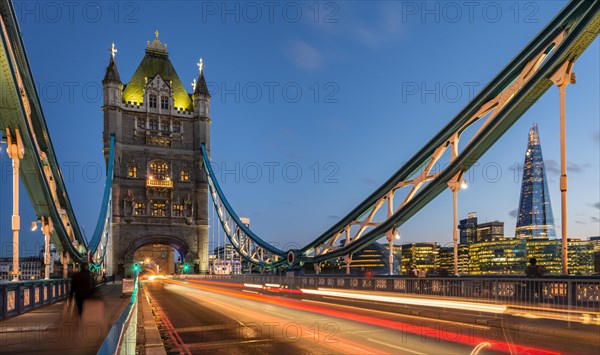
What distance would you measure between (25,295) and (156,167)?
6258 centimetres

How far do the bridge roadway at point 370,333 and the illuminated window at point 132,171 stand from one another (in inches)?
2419

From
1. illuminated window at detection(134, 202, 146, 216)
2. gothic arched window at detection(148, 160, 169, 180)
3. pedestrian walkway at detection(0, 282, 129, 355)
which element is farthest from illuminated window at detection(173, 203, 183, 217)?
pedestrian walkway at detection(0, 282, 129, 355)

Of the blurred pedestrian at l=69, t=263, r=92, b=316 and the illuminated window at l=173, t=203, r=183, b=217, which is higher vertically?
the illuminated window at l=173, t=203, r=183, b=217

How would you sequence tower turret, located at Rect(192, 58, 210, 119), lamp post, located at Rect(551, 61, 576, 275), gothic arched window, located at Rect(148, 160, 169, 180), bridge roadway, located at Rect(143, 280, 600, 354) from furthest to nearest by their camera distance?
tower turret, located at Rect(192, 58, 210, 119) → gothic arched window, located at Rect(148, 160, 169, 180) → lamp post, located at Rect(551, 61, 576, 275) → bridge roadway, located at Rect(143, 280, 600, 354)

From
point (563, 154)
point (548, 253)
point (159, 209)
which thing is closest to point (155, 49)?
point (159, 209)

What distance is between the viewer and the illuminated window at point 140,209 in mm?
76062

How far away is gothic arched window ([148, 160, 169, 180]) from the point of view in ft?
256

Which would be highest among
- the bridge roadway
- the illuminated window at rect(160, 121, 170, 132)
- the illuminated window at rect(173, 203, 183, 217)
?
the illuminated window at rect(160, 121, 170, 132)

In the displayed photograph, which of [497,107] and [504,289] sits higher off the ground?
[497,107]

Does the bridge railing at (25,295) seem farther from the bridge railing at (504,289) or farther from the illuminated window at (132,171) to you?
the illuminated window at (132,171)

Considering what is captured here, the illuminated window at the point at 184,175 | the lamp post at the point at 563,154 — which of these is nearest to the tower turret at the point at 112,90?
the illuminated window at the point at 184,175

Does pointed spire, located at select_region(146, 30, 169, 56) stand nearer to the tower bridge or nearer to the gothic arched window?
the gothic arched window

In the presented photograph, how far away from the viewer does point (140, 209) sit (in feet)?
252

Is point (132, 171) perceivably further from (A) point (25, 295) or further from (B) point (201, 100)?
(A) point (25, 295)
